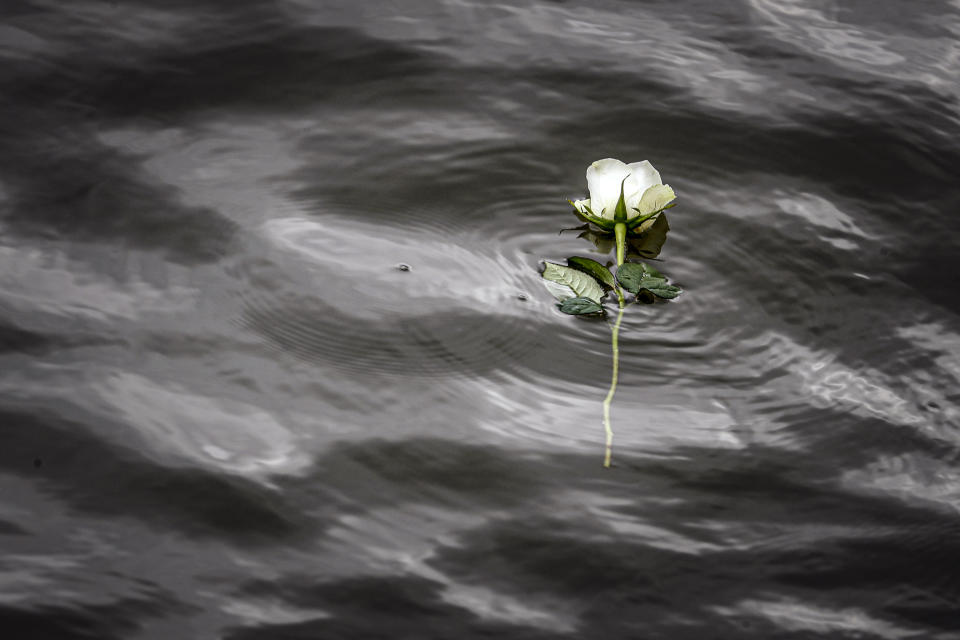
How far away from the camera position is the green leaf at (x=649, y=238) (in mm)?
1571

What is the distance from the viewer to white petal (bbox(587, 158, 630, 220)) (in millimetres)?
1534

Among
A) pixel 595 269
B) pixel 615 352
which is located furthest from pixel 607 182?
pixel 615 352

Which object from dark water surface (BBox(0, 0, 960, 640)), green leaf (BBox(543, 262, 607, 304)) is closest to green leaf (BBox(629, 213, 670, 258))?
dark water surface (BBox(0, 0, 960, 640))

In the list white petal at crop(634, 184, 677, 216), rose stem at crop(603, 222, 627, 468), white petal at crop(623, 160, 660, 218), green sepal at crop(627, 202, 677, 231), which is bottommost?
rose stem at crop(603, 222, 627, 468)

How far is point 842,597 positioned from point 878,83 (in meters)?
1.20

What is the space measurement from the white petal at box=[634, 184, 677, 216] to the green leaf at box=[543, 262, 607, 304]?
0.52 ft

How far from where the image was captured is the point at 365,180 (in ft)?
5.55

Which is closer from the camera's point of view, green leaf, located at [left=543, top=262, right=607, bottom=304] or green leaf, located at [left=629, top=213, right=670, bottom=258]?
green leaf, located at [left=543, top=262, right=607, bottom=304]

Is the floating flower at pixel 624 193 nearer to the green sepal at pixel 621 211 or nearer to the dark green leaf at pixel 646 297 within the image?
the green sepal at pixel 621 211

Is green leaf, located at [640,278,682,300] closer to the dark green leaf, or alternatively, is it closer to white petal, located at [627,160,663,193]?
the dark green leaf

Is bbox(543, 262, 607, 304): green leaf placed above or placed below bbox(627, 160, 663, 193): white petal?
below

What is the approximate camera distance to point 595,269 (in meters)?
1.50

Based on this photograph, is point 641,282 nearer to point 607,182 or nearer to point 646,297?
point 646,297

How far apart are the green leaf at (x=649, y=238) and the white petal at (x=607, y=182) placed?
0.22 ft
